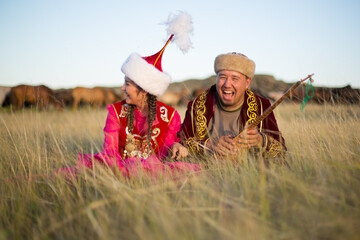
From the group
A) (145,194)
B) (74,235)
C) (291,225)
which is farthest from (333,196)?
(74,235)

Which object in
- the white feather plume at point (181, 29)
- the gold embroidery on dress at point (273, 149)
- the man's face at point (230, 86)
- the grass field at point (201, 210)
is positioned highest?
the white feather plume at point (181, 29)

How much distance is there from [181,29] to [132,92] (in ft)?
2.81

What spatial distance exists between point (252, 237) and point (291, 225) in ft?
0.97

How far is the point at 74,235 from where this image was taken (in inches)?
51.0

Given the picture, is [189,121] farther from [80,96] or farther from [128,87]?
[80,96]

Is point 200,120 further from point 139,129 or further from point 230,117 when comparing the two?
point 139,129

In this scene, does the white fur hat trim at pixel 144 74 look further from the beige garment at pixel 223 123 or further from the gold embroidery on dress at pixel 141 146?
the beige garment at pixel 223 123

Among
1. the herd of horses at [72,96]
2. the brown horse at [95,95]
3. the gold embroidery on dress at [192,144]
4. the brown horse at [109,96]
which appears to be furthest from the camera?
the brown horse at [109,96]

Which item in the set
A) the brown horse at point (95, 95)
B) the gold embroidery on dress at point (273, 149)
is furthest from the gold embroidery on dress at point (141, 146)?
the brown horse at point (95, 95)

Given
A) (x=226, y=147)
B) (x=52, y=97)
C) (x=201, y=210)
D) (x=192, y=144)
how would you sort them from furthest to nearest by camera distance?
(x=52, y=97) < (x=192, y=144) < (x=226, y=147) < (x=201, y=210)

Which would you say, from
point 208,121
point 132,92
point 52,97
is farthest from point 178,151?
point 52,97

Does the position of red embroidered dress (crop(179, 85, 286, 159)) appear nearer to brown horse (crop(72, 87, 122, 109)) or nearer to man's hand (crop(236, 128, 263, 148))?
man's hand (crop(236, 128, 263, 148))

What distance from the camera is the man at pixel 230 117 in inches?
98.4

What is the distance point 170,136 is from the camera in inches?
113
